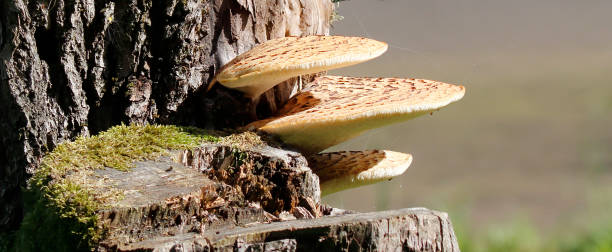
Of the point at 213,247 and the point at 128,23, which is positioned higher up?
the point at 128,23

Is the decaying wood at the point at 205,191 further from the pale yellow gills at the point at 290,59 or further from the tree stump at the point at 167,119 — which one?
the pale yellow gills at the point at 290,59

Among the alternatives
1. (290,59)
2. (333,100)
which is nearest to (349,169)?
(333,100)

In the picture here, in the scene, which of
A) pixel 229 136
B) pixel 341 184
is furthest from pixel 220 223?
pixel 341 184

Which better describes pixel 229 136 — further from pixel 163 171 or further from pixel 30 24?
pixel 30 24

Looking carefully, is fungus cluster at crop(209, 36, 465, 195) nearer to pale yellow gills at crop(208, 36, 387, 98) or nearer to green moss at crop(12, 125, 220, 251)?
pale yellow gills at crop(208, 36, 387, 98)

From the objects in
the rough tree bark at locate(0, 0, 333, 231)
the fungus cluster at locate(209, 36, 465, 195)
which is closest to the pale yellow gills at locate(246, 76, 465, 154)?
the fungus cluster at locate(209, 36, 465, 195)

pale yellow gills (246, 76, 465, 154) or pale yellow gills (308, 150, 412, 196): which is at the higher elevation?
pale yellow gills (246, 76, 465, 154)
